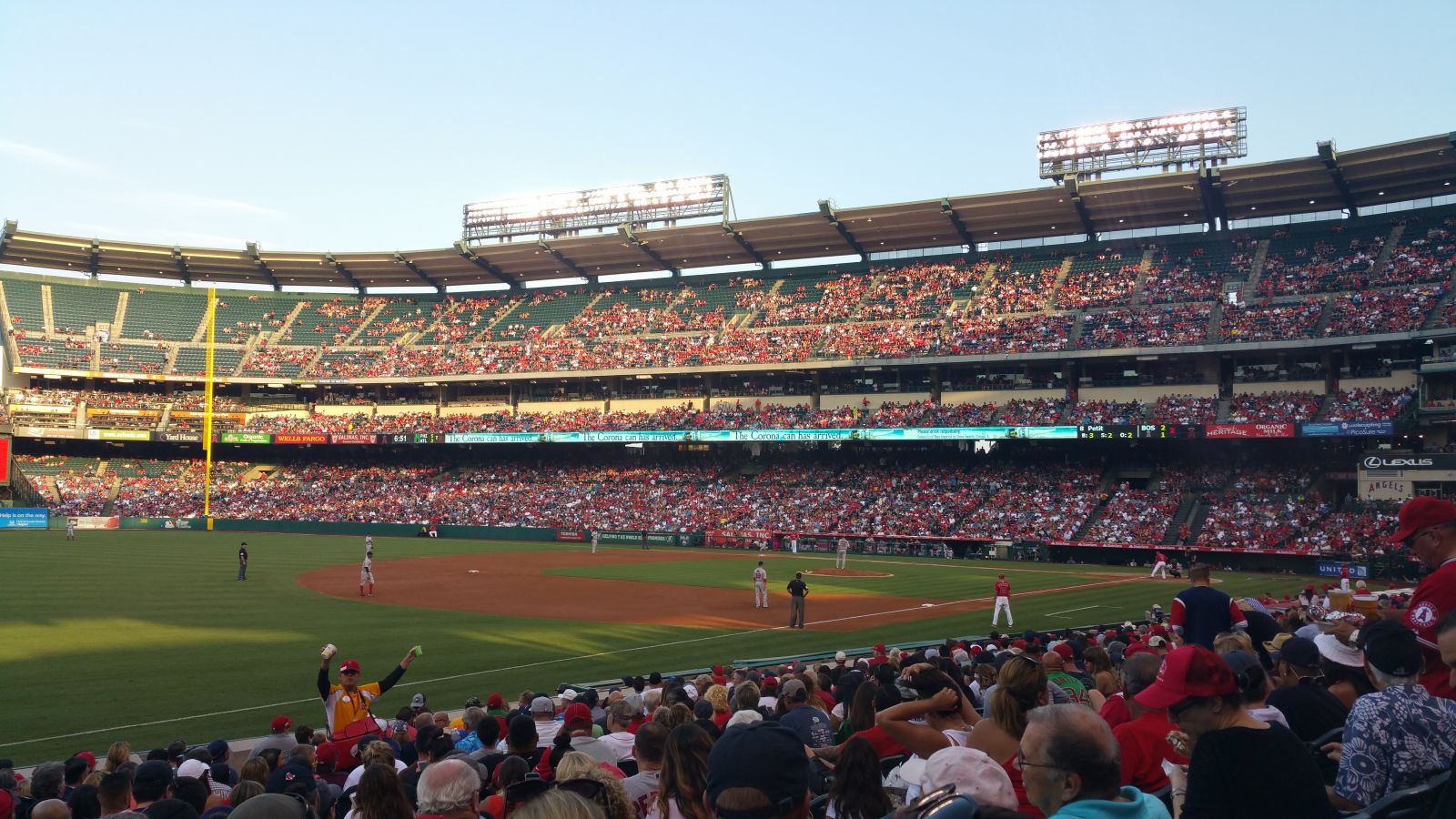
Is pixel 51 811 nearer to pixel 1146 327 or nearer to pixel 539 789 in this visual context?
pixel 539 789

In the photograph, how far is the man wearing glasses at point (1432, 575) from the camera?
591 centimetres

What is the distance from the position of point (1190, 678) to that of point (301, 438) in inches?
3151

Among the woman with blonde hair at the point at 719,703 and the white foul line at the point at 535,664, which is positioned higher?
the woman with blonde hair at the point at 719,703

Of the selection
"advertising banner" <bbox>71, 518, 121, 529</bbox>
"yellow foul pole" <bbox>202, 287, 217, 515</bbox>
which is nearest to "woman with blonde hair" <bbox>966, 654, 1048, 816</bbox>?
"yellow foul pole" <bbox>202, 287, 217, 515</bbox>

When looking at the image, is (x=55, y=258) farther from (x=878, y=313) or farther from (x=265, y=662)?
(x=265, y=662)

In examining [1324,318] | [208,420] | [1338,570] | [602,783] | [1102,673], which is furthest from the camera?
[208,420]

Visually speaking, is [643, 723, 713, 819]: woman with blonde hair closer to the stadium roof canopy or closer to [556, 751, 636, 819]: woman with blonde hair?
[556, 751, 636, 819]: woman with blonde hair

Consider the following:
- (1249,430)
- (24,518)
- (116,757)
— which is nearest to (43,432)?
(24,518)

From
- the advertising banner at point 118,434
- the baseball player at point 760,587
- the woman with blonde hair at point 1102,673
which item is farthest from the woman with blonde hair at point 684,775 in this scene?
the advertising banner at point 118,434

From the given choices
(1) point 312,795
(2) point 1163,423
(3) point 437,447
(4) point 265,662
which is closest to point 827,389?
(2) point 1163,423

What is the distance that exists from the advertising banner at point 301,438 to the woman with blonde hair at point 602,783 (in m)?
77.6

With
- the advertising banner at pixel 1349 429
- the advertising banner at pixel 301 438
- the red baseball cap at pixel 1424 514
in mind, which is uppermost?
the advertising banner at pixel 301 438

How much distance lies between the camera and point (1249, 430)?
49438mm

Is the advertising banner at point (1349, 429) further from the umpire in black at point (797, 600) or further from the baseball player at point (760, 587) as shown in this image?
the umpire in black at point (797, 600)
